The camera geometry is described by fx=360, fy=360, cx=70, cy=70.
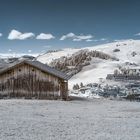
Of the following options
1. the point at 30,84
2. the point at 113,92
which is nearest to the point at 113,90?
the point at 113,92

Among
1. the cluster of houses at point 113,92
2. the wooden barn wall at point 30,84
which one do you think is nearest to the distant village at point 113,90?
the cluster of houses at point 113,92

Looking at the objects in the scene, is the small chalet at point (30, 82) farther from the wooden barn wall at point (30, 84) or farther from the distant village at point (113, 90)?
the distant village at point (113, 90)

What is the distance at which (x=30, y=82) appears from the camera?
1256 inches

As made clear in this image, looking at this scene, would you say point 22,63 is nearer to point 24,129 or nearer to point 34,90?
point 34,90

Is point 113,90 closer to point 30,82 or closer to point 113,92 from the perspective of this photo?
point 113,92

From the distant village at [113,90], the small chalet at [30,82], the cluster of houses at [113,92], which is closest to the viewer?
the small chalet at [30,82]

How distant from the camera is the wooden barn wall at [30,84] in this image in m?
31.7

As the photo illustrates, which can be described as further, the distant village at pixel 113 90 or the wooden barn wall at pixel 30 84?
the distant village at pixel 113 90

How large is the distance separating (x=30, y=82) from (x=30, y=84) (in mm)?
177

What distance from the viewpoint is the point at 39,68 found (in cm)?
3147

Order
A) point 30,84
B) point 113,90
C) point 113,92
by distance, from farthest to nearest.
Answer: point 113,90 → point 113,92 → point 30,84

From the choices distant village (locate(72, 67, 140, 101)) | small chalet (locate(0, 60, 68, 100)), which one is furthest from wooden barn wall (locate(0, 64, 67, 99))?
distant village (locate(72, 67, 140, 101))

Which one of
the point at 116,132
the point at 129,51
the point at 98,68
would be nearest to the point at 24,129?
the point at 116,132

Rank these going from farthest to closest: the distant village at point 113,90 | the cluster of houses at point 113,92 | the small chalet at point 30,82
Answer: the distant village at point 113,90 < the cluster of houses at point 113,92 < the small chalet at point 30,82
